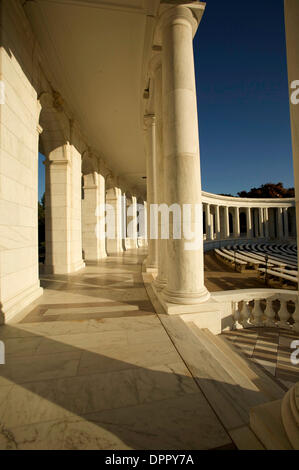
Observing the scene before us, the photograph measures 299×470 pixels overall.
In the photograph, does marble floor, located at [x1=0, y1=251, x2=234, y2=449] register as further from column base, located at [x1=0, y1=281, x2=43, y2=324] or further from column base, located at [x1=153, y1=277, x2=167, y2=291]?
column base, located at [x1=153, y1=277, x2=167, y2=291]

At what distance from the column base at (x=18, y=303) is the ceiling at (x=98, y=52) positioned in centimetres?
2600

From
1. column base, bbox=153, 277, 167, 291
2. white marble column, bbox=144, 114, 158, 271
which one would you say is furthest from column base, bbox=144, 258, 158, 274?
column base, bbox=153, 277, 167, 291

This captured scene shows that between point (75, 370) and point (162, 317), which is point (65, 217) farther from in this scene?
point (75, 370)

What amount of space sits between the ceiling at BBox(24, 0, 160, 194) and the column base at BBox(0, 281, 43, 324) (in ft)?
85.3

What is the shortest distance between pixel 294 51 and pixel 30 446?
45.6ft

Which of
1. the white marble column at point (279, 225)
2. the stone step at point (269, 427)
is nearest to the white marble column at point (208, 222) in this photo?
the white marble column at point (279, 225)

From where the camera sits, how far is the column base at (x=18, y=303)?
52.8ft

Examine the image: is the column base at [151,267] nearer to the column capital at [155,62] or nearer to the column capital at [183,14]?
the column capital at [155,62]

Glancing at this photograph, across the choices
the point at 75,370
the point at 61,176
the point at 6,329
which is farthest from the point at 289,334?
the point at 61,176

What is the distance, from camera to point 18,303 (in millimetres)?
18062

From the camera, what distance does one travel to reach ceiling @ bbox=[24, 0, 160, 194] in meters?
21.8
